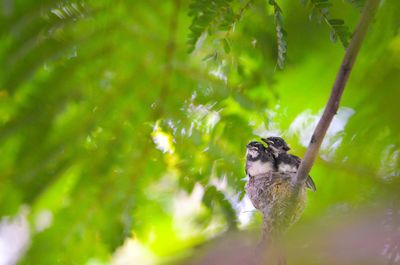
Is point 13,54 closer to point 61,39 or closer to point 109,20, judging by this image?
point 61,39

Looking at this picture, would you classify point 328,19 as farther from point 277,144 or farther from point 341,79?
point 277,144

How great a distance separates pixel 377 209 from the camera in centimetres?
78

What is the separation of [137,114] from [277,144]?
0.65 metres

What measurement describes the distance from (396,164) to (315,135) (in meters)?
0.33

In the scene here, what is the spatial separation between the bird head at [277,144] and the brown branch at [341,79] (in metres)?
0.81

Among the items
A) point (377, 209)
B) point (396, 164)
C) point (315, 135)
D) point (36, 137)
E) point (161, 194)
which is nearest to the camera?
point (377, 209)

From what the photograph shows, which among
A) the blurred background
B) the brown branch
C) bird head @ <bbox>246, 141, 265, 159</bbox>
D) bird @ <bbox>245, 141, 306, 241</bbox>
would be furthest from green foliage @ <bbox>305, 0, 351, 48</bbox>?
bird head @ <bbox>246, 141, 265, 159</bbox>

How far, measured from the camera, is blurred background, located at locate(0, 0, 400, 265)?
2.03 metres

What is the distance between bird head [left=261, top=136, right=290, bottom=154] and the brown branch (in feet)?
2.64

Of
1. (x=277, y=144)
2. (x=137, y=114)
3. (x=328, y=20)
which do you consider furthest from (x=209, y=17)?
(x=277, y=144)

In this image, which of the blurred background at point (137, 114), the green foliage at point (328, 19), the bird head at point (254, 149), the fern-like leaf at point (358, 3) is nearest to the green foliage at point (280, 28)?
the green foliage at point (328, 19)

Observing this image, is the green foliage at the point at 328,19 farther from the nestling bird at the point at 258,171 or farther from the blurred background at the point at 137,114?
the nestling bird at the point at 258,171

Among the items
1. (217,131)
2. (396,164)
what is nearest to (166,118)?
(217,131)

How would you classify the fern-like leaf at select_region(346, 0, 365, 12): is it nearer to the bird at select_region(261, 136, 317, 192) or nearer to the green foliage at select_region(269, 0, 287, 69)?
the green foliage at select_region(269, 0, 287, 69)
